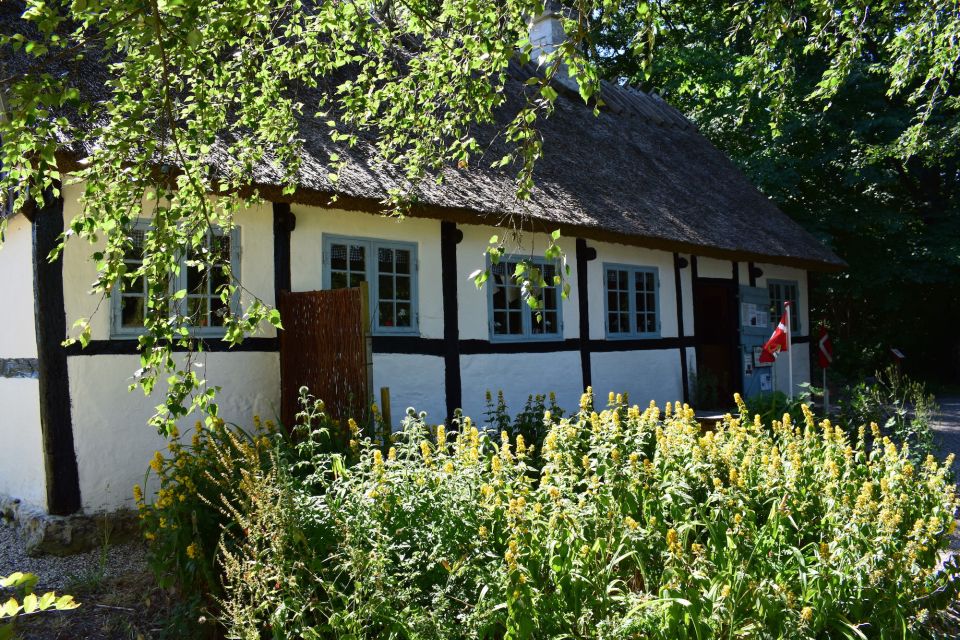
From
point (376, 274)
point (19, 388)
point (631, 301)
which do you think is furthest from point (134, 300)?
point (631, 301)

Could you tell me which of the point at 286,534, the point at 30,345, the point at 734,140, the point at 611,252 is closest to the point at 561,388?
the point at 611,252

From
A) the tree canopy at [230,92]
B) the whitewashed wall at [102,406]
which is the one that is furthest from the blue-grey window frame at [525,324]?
the whitewashed wall at [102,406]

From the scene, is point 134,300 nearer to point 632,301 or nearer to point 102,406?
point 102,406

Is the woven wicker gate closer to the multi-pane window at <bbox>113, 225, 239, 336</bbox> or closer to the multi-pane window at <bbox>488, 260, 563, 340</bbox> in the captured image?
the multi-pane window at <bbox>113, 225, 239, 336</bbox>

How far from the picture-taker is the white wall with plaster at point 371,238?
6.36m

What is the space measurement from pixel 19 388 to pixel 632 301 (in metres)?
6.29

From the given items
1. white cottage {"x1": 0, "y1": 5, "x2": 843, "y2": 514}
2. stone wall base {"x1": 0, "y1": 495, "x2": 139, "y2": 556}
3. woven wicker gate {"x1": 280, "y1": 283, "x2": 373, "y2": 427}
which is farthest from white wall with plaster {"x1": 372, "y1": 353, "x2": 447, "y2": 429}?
stone wall base {"x1": 0, "y1": 495, "x2": 139, "y2": 556}

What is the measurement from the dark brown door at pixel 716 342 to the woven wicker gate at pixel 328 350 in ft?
18.7

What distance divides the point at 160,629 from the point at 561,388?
17.1ft

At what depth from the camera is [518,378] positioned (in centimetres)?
796

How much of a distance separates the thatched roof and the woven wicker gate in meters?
0.81

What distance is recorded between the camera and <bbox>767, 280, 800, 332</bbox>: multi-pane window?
38.9ft

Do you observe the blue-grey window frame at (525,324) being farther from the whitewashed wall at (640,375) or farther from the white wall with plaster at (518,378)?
the whitewashed wall at (640,375)

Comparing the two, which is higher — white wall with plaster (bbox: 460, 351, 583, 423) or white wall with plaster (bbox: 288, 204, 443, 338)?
white wall with plaster (bbox: 288, 204, 443, 338)
